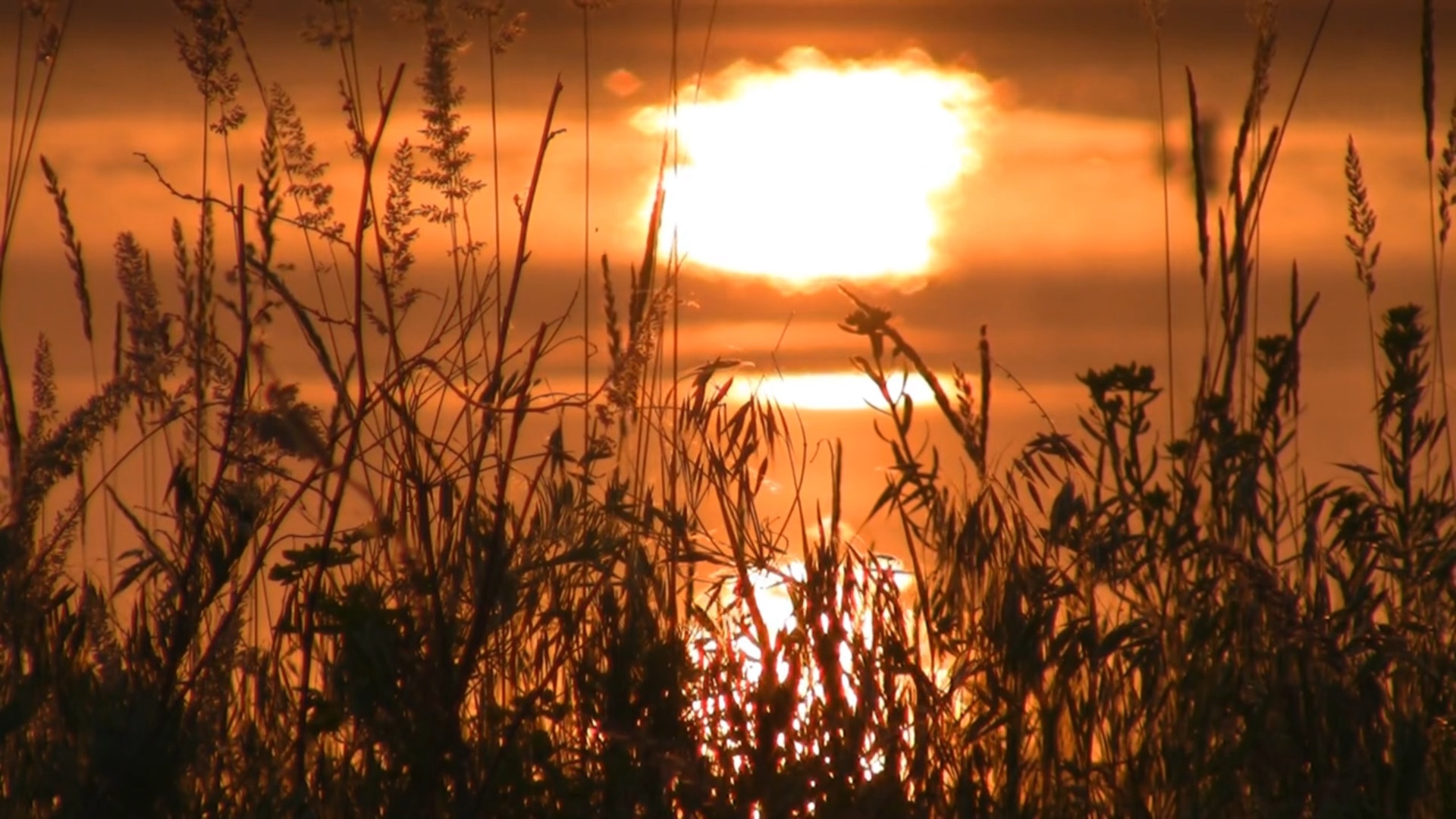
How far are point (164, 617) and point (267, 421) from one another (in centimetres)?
64

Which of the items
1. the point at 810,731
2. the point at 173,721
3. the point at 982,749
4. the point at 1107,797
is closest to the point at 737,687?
the point at 810,731

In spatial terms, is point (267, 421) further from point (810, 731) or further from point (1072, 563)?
point (1072, 563)

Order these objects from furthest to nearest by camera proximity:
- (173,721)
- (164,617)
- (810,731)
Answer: (164,617)
(810,731)
(173,721)

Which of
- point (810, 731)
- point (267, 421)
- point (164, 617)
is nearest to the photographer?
point (267, 421)

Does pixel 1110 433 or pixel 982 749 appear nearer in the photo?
pixel 982 749

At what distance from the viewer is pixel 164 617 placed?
1.93m

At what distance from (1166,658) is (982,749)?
267 millimetres

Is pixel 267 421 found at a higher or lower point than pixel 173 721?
higher

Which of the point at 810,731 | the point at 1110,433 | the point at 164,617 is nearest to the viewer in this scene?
the point at 810,731

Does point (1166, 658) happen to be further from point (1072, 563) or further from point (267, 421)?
point (267, 421)

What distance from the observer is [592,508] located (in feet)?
6.79

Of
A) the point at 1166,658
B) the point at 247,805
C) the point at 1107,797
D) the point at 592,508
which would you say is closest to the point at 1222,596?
the point at 1166,658

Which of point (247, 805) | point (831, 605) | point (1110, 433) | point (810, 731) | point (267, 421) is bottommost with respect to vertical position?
point (247, 805)

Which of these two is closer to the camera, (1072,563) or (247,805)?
(247,805)
